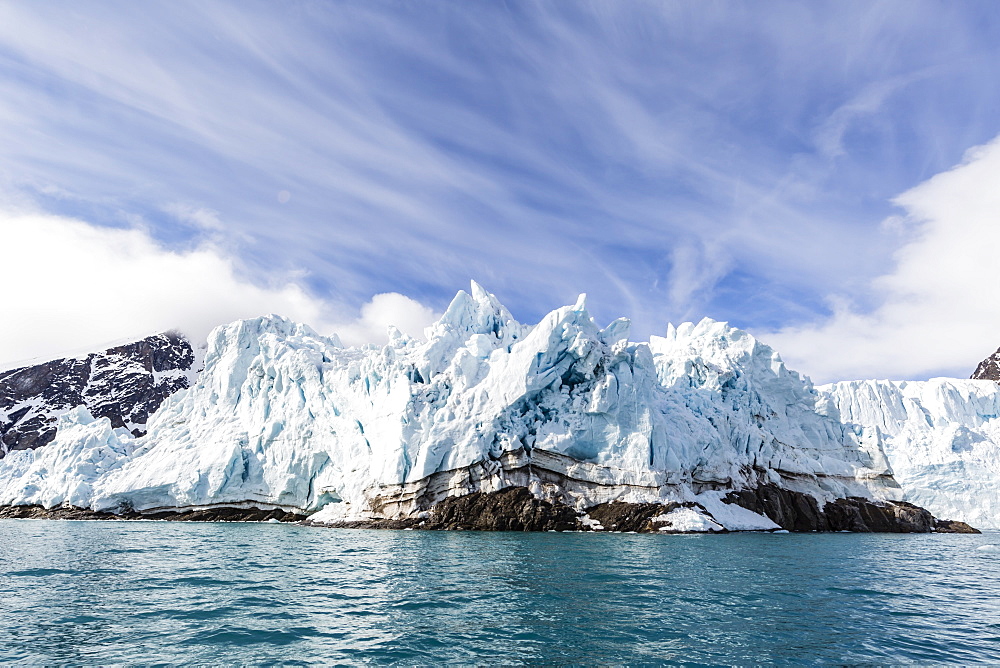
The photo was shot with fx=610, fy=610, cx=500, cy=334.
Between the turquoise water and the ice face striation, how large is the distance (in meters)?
14.2

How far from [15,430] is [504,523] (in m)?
108

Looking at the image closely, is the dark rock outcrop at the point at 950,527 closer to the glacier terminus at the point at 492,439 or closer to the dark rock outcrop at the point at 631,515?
the glacier terminus at the point at 492,439

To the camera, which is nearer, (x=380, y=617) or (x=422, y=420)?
(x=380, y=617)

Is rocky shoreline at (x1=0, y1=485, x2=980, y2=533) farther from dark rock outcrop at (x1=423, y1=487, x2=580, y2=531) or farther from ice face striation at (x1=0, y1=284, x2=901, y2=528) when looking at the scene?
ice face striation at (x1=0, y1=284, x2=901, y2=528)

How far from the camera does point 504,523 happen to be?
127ft

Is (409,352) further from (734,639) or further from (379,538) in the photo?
(734,639)

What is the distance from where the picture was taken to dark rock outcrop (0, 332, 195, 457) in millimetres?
108188

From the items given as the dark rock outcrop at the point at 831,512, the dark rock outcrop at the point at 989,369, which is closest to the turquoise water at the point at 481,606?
the dark rock outcrop at the point at 831,512

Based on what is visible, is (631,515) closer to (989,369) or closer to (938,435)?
(938,435)

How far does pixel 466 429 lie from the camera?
4100 cm

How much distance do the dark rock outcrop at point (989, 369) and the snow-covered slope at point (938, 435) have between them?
32905 millimetres

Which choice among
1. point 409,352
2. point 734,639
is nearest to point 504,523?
point 409,352

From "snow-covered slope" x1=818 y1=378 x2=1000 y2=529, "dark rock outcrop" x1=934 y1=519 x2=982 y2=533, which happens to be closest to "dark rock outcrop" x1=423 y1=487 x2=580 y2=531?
"snow-covered slope" x1=818 y1=378 x2=1000 y2=529

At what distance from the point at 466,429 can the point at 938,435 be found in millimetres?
63456
